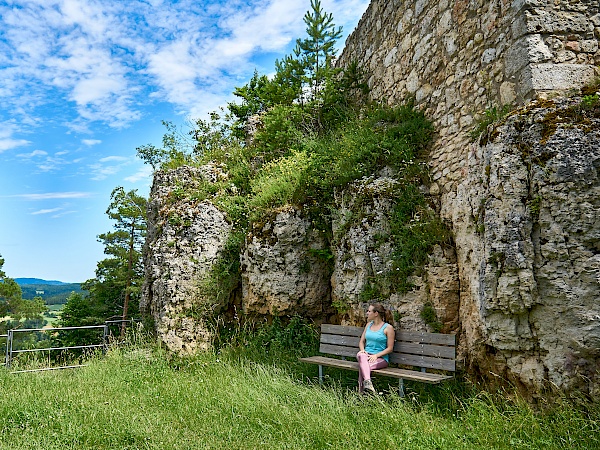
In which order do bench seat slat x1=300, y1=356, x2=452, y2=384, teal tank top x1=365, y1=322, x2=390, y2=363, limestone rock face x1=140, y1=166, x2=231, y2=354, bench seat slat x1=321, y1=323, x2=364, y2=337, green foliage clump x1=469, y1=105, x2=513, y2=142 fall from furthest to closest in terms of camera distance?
limestone rock face x1=140, y1=166, x2=231, y2=354
bench seat slat x1=321, y1=323, x2=364, y2=337
teal tank top x1=365, y1=322, x2=390, y2=363
green foliage clump x1=469, y1=105, x2=513, y2=142
bench seat slat x1=300, y1=356, x2=452, y2=384

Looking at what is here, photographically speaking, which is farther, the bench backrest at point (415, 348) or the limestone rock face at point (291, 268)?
the limestone rock face at point (291, 268)

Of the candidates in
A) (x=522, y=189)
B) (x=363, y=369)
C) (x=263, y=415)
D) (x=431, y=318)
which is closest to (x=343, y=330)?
(x=363, y=369)

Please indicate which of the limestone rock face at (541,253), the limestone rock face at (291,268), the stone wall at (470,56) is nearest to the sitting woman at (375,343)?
the limestone rock face at (541,253)

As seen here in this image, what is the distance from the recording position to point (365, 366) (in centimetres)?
534

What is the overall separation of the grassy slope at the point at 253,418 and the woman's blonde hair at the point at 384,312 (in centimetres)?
98

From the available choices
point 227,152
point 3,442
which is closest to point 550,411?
point 3,442

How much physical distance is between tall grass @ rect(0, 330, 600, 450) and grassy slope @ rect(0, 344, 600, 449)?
1cm

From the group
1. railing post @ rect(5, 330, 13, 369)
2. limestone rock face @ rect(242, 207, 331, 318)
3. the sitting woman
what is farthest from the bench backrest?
railing post @ rect(5, 330, 13, 369)

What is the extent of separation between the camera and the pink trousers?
5.30m

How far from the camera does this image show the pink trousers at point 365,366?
17.4ft

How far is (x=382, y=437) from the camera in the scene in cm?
415

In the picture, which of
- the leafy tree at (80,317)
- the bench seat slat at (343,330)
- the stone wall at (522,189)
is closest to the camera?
the stone wall at (522,189)

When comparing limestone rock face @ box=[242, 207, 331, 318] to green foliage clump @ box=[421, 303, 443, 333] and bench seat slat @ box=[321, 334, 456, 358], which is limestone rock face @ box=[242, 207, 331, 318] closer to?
bench seat slat @ box=[321, 334, 456, 358]

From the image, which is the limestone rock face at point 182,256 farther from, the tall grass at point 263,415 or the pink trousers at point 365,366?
the pink trousers at point 365,366
